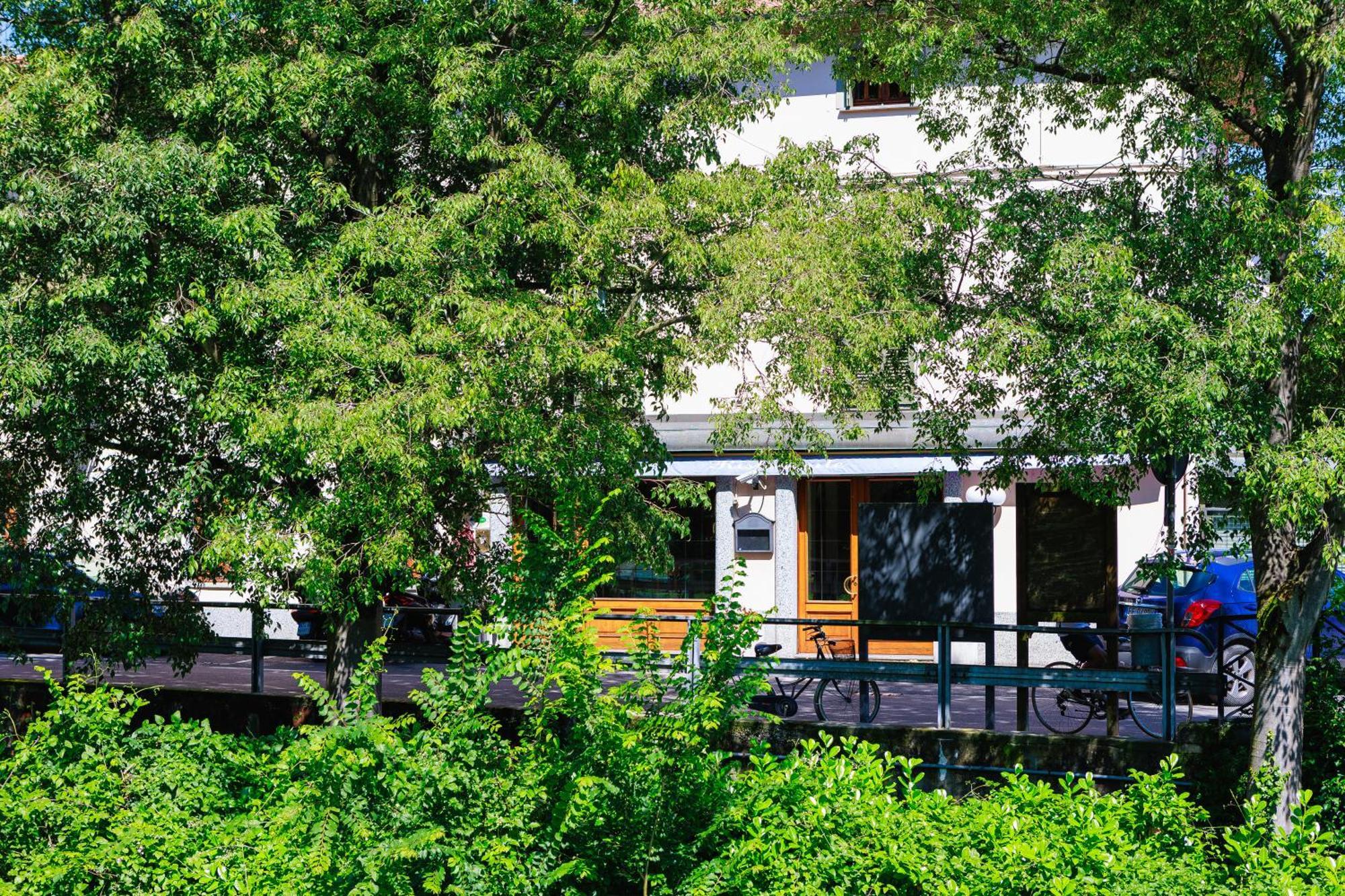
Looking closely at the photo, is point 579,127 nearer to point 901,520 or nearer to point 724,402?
point 724,402

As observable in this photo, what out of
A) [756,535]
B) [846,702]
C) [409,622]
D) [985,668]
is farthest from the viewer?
[756,535]

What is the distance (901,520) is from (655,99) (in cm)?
492

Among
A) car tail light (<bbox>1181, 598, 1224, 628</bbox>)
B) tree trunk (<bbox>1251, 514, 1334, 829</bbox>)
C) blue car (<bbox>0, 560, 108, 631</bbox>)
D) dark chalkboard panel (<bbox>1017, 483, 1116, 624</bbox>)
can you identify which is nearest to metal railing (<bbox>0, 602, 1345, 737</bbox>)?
blue car (<bbox>0, 560, 108, 631</bbox>)

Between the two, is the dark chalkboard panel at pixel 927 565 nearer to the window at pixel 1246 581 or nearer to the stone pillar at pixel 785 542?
the window at pixel 1246 581

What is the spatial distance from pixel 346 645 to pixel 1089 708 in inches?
281

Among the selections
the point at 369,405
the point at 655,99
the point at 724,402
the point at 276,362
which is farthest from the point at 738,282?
the point at 276,362

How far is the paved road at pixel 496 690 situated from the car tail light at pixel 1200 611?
91.5 inches

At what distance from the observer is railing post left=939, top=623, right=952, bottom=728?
12.0 m

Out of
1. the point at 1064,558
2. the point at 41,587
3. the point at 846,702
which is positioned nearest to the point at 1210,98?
the point at 846,702

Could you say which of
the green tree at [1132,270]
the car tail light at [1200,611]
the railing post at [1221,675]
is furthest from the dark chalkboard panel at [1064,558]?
the green tree at [1132,270]

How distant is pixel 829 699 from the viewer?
13.3 m

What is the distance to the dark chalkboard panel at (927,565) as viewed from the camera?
42.3 ft

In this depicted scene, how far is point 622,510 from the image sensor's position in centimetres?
1141

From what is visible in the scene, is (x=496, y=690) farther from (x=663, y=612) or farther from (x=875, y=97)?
(x=875, y=97)
